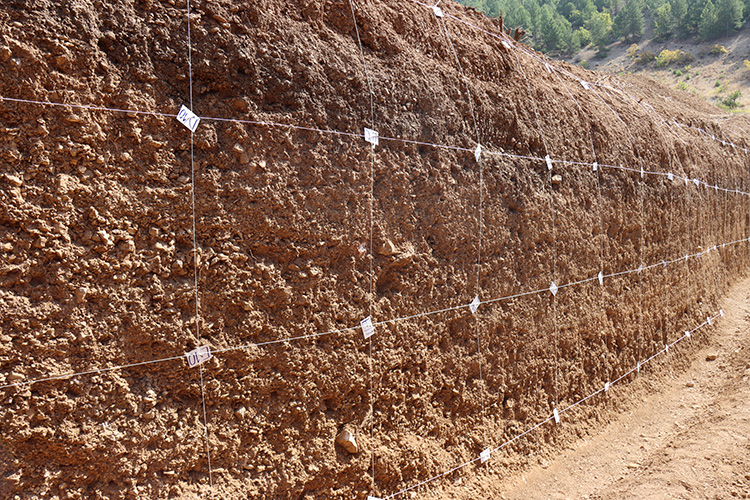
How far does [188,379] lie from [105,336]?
48cm

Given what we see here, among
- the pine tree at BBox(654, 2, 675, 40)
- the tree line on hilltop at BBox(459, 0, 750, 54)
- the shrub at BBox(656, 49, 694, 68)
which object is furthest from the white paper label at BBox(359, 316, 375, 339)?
the pine tree at BBox(654, 2, 675, 40)

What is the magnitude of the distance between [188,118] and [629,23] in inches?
1840

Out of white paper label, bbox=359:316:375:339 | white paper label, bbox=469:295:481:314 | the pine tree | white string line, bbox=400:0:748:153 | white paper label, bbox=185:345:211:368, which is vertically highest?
the pine tree

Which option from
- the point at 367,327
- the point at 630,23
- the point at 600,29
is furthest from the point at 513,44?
the point at 630,23

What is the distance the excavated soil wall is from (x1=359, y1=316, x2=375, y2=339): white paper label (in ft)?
0.22

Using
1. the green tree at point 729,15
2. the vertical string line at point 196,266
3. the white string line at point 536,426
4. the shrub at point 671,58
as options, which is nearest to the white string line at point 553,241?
the white string line at point 536,426

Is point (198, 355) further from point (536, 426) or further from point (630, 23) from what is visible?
point (630, 23)

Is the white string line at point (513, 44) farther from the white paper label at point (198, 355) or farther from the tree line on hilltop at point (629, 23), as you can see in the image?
the tree line on hilltop at point (629, 23)

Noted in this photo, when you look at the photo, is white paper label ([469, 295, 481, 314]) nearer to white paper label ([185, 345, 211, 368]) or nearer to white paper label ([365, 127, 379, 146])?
white paper label ([365, 127, 379, 146])

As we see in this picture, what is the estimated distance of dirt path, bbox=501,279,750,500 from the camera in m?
3.97

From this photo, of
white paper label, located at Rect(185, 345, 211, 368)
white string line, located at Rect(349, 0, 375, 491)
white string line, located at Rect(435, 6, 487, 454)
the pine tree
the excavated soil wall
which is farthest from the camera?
the pine tree

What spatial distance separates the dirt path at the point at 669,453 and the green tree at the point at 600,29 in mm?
40388

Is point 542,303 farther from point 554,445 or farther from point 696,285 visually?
point 696,285

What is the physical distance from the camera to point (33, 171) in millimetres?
2189
